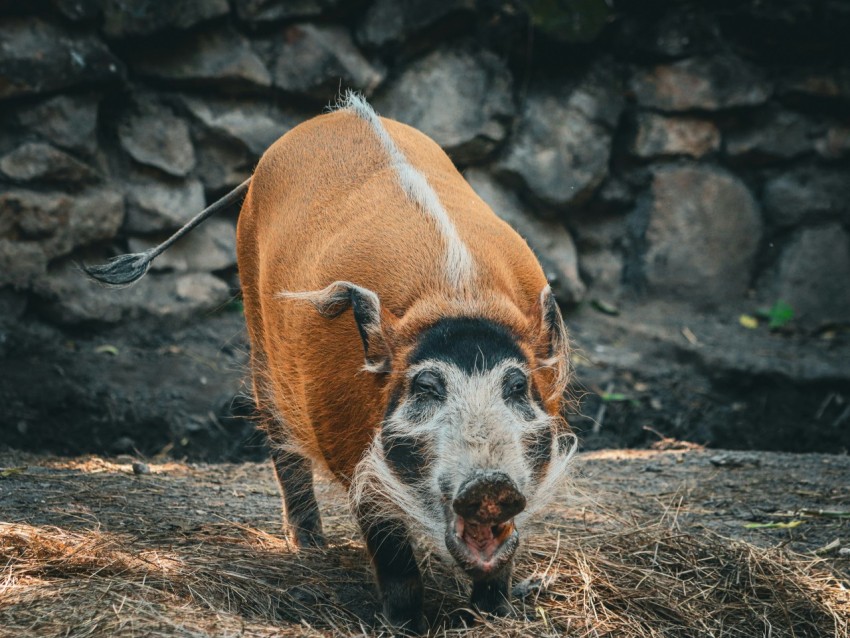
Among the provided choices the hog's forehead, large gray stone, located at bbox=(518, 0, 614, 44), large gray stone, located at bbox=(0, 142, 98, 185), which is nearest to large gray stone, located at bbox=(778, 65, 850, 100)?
large gray stone, located at bbox=(518, 0, 614, 44)

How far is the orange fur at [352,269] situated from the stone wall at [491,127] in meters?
2.78

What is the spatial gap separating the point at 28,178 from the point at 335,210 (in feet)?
11.2

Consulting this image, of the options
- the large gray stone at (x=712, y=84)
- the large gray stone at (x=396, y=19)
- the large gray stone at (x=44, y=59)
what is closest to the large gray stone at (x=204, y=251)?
the large gray stone at (x=44, y=59)

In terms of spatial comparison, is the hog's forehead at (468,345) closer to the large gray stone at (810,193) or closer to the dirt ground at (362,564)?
the dirt ground at (362,564)

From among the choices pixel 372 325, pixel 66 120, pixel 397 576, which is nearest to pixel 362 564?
pixel 397 576

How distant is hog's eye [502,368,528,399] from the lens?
2.53 metres

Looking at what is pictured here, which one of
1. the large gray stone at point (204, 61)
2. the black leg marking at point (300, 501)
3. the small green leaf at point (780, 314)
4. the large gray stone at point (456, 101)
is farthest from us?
the small green leaf at point (780, 314)

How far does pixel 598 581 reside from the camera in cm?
311

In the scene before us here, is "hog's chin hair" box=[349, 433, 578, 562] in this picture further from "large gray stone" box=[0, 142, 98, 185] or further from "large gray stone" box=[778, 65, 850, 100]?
"large gray stone" box=[778, 65, 850, 100]

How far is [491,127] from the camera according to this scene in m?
6.92

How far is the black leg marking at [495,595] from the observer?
2861 mm

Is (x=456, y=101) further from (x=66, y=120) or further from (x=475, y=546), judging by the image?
(x=475, y=546)

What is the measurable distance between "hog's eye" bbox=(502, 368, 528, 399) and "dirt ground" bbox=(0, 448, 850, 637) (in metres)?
0.52

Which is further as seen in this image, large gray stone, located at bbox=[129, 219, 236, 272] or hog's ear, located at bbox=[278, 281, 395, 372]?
large gray stone, located at bbox=[129, 219, 236, 272]
